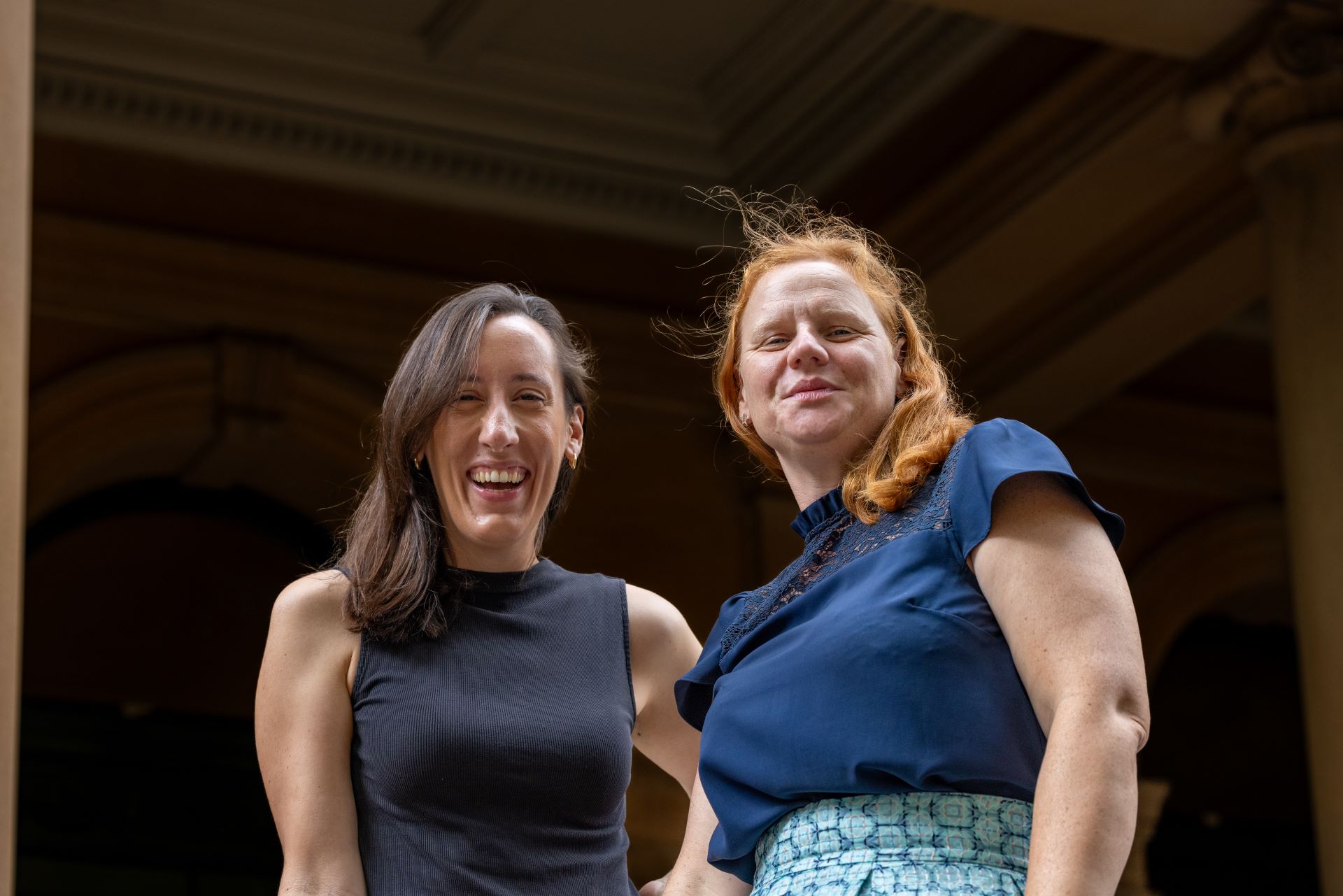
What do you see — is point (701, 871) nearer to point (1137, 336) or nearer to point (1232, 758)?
point (1137, 336)

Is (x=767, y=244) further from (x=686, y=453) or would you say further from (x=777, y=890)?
(x=686, y=453)

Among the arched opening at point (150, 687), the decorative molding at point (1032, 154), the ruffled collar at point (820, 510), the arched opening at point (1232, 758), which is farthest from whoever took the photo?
the arched opening at point (1232, 758)

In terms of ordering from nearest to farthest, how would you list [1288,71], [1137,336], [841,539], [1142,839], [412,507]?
[841,539], [412,507], [1288,71], [1137,336], [1142,839]

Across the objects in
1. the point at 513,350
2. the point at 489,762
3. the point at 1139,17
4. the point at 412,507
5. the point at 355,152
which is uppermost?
the point at 355,152

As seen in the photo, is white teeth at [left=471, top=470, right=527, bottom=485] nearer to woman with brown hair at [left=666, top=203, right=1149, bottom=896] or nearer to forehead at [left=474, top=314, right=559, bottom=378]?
forehead at [left=474, top=314, right=559, bottom=378]

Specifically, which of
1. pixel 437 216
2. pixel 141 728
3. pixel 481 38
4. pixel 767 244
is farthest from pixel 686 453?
pixel 767 244

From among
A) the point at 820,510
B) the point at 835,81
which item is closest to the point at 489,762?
the point at 820,510

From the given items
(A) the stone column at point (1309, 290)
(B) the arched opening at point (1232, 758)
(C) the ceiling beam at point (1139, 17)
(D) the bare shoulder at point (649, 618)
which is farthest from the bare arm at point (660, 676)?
(B) the arched opening at point (1232, 758)

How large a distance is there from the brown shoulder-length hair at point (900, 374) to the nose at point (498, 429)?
297mm

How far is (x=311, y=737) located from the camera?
2.37 metres

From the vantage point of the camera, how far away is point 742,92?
28.7 ft

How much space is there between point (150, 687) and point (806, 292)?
26.4 feet

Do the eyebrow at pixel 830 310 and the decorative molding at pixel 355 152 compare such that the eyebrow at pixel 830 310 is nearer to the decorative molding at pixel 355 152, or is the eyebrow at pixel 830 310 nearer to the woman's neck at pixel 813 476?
the woman's neck at pixel 813 476

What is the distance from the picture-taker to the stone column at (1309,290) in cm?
588
